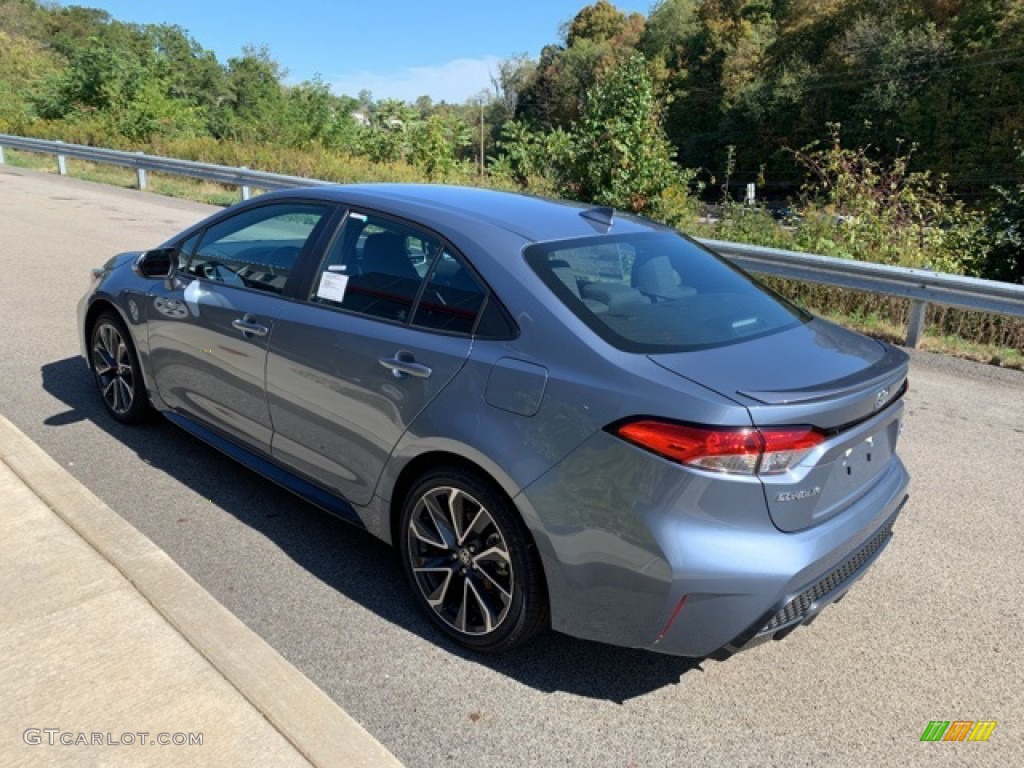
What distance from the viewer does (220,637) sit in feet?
9.55

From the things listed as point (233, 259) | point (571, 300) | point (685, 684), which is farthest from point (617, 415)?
point (233, 259)

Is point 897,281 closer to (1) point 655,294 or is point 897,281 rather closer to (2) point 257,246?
(1) point 655,294

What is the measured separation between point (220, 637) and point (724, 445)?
6.16ft

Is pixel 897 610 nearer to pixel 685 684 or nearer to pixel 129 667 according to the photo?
pixel 685 684

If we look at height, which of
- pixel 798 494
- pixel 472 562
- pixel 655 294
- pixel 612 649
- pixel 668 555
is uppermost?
pixel 655 294

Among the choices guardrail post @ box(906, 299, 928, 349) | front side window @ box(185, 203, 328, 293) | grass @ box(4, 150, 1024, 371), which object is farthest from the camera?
guardrail post @ box(906, 299, 928, 349)

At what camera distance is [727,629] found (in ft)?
8.23

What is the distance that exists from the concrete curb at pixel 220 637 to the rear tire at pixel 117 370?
30.9 inches

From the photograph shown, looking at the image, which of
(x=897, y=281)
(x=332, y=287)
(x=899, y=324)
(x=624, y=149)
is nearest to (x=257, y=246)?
(x=332, y=287)

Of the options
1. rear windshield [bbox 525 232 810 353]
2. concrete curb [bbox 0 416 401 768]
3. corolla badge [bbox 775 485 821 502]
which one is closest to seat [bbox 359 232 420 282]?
rear windshield [bbox 525 232 810 353]

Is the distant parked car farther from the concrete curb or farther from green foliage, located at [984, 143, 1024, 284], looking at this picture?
green foliage, located at [984, 143, 1024, 284]

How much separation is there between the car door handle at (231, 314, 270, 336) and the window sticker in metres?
0.35

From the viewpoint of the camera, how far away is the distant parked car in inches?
97.6

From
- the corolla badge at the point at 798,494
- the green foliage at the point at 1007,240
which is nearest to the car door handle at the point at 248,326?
the corolla badge at the point at 798,494
